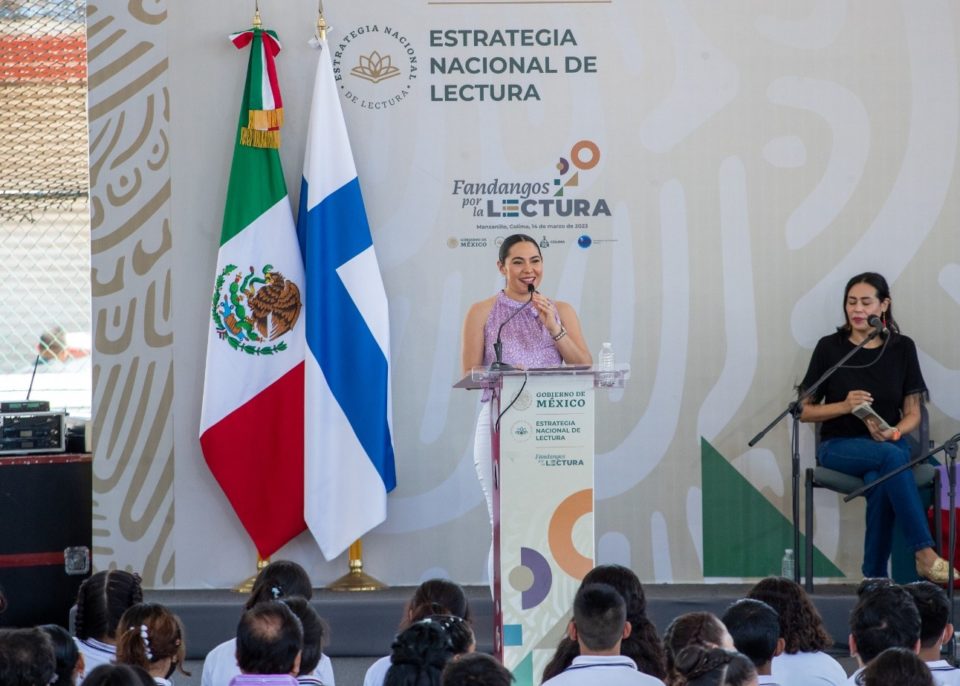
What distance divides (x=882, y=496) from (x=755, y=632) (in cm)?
258

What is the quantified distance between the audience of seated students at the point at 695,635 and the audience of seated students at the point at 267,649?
0.85m

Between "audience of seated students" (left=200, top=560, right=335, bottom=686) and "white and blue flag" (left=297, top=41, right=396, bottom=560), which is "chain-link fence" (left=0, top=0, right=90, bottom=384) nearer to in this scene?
"white and blue flag" (left=297, top=41, right=396, bottom=560)

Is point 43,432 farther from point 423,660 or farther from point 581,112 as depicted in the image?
point 423,660

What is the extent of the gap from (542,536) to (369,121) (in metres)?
2.54

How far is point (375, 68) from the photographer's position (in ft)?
20.0

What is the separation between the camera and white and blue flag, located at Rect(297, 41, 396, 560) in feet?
19.4

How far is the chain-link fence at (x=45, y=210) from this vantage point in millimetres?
6762

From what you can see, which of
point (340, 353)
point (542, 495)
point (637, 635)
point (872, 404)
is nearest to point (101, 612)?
point (542, 495)

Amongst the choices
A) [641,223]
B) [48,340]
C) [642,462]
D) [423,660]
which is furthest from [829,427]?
[48,340]

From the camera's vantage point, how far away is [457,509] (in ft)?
20.0

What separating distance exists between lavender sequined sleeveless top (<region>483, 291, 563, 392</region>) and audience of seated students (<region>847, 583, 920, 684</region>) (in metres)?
1.88

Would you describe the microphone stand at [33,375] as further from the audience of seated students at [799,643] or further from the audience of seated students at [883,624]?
the audience of seated students at [883,624]

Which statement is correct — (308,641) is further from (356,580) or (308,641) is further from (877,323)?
(877,323)

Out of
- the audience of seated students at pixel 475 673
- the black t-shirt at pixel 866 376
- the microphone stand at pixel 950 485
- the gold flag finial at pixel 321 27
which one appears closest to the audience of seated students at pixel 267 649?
the audience of seated students at pixel 475 673
